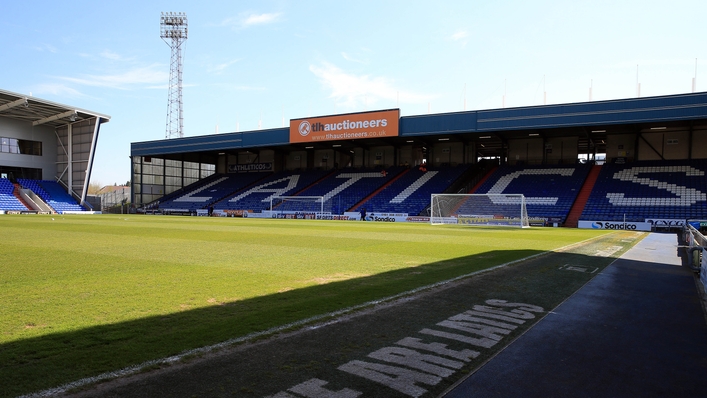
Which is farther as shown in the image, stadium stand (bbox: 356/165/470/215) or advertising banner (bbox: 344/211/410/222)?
stadium stand (bbox: 356/165/470/215)

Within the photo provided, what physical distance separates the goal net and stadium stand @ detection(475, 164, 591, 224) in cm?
1662

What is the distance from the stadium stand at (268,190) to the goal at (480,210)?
65.4 feet

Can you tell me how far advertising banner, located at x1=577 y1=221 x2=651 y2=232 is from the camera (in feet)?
95.6

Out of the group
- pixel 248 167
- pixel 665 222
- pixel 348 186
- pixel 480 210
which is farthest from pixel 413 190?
pixel 248 167

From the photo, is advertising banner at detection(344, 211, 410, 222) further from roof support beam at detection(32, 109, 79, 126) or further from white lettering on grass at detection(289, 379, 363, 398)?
white lettering on grass at detection(289, 379, 363, 398)

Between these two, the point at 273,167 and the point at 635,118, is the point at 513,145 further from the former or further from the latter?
the point at 273,167

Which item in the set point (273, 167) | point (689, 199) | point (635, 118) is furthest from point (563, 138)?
point (273, 167)

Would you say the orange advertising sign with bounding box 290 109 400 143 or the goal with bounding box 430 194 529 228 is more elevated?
the orange advertising sign with bounding box 290 109 400 143

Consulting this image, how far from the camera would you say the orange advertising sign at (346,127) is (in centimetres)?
4219

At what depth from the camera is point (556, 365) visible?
4.05 metres

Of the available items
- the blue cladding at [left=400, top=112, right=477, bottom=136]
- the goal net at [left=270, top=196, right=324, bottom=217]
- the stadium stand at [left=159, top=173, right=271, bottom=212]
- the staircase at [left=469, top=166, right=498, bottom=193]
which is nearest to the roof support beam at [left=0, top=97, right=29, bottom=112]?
the stadium stand at [left=159, top=173, right=271, bottom=212]

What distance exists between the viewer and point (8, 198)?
45.4m

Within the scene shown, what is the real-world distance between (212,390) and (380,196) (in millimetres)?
40439

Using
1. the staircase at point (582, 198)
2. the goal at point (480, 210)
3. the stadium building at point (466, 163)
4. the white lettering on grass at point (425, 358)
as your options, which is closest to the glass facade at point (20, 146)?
the stadium building at point (466, 163)
